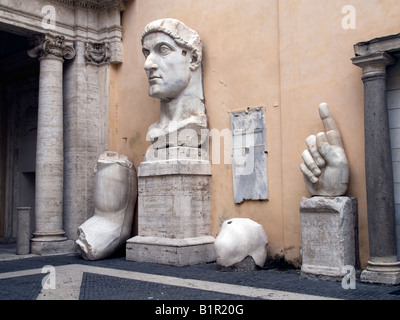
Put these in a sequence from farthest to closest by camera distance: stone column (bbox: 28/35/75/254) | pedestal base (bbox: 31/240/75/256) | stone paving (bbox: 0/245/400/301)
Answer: stone column (bbox: 28/35/75/254)
pedestal base (bbox: 31/240/75/256)
stone paving (bbox: 0/245/400/301)

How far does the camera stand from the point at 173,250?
7.20 meters

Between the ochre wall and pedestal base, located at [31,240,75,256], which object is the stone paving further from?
pedestal base, located at [31,240,75,256]

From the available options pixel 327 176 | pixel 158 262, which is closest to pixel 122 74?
pixel 158 262

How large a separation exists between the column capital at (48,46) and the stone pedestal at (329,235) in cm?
517

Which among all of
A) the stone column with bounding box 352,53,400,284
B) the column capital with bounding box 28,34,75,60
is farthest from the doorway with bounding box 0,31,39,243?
the stone column with bounding box 352,53,400,284

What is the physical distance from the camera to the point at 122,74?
952 cm

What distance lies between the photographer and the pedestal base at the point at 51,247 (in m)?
8.51

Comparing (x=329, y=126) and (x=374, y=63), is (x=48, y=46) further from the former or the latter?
(x=374, y=63)

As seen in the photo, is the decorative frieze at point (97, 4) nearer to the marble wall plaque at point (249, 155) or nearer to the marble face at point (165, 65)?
the marble face at point (165, 65)

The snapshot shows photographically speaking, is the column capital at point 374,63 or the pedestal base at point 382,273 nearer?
the pedestal base at point 382,273

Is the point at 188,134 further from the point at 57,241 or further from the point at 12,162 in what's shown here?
the point at 12,162

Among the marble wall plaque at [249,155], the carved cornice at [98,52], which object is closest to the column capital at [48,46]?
the carved cornice at [98,52]

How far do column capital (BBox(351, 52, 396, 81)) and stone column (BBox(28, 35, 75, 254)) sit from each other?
201 inches

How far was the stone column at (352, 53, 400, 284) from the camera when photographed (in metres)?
5.62
